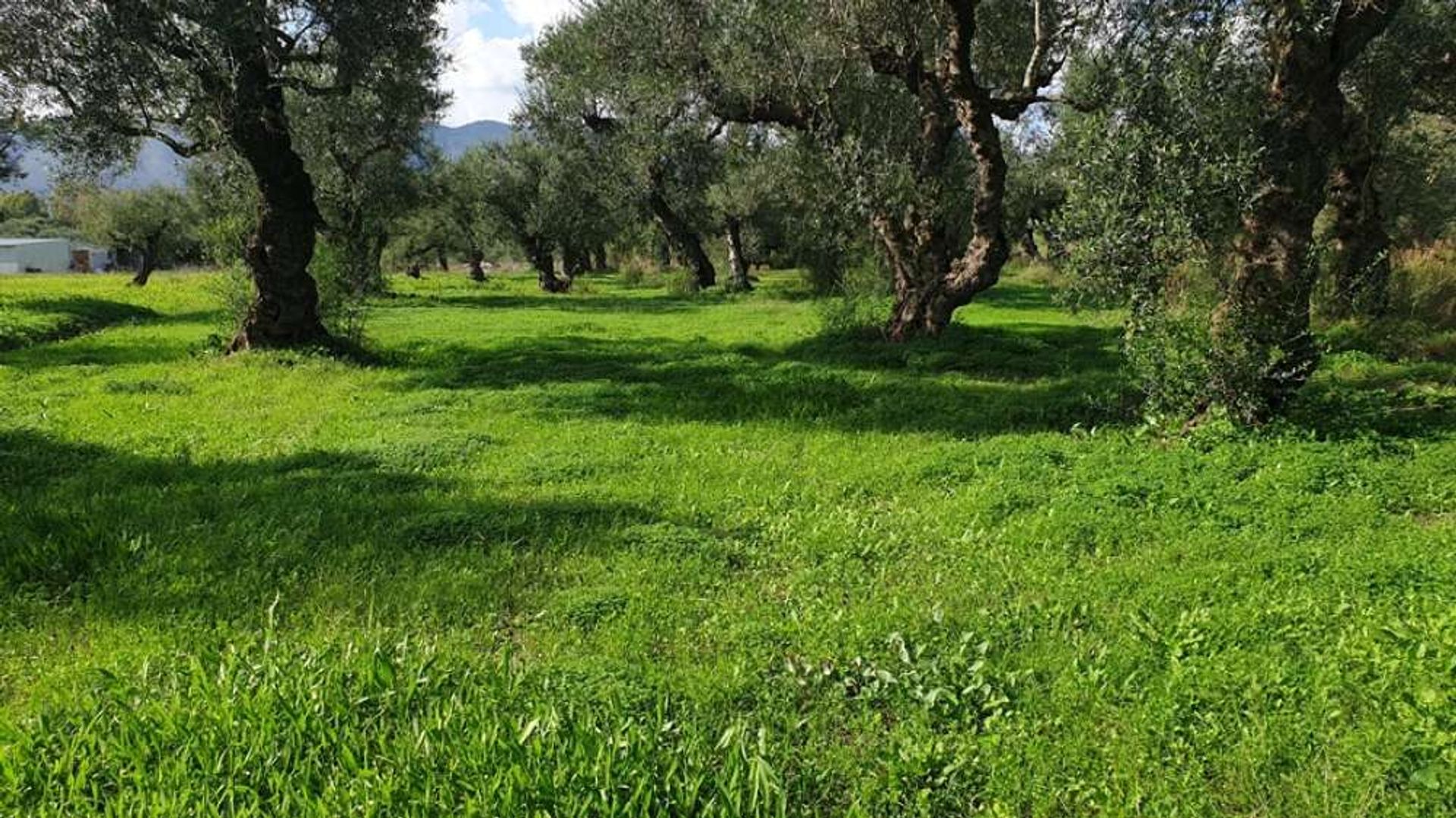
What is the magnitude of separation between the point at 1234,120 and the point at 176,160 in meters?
27.4

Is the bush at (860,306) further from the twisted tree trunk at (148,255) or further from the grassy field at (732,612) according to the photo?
the twisted tree trunk at (148,255)

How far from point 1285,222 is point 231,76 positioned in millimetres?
15884

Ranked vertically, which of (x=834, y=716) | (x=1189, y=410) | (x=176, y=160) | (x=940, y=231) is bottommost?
(x=834, y=716)

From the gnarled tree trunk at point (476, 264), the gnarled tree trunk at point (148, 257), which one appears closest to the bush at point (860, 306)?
the gnarled tree trunk at point (476, 264)

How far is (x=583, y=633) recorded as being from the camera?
5102mm

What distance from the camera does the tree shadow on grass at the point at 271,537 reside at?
18.1 ft

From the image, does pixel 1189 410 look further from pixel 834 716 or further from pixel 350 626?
pixel 350 626

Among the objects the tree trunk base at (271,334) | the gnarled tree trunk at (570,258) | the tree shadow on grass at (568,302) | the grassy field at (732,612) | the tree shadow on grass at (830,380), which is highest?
the gnarled tree trunk at (570,258)

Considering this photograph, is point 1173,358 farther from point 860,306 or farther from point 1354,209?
point 1354,209

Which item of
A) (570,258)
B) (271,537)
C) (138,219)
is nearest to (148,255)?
Answer: (138,219)

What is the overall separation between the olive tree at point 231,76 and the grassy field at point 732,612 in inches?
202

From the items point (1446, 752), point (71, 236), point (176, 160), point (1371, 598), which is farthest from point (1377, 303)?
point (71, 236)

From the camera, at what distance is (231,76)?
46.4 ft

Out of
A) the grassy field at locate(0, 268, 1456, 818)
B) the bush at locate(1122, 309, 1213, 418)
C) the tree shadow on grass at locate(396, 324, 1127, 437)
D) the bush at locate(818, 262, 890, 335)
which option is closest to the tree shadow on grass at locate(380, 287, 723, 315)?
the bush at locate(818, 262, 890, 335)
